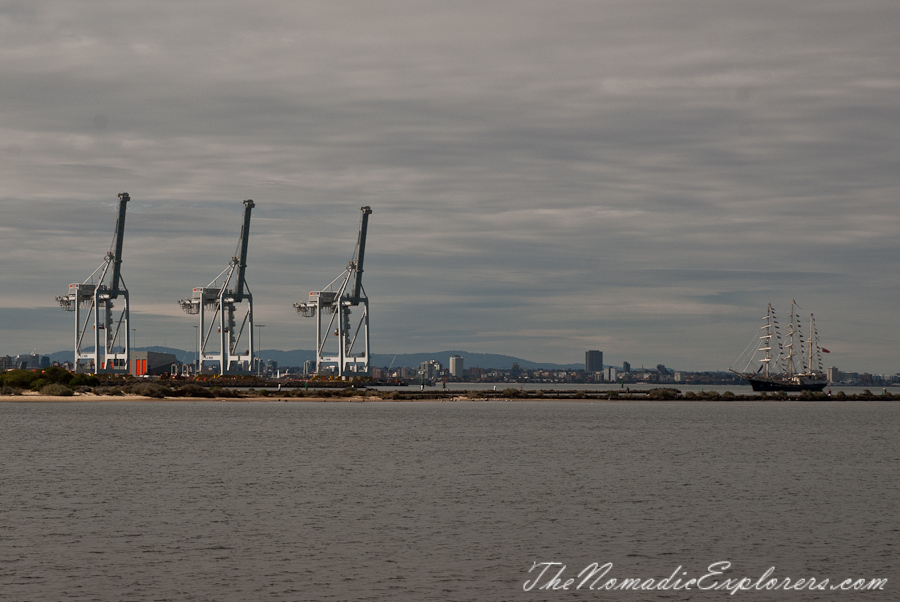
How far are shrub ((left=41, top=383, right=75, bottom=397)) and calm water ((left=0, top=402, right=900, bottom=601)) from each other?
7970cm

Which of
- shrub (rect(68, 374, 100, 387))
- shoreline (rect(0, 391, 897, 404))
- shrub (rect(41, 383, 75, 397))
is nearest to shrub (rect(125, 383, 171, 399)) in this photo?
shoreline (rect(0, 391, 897, 404))

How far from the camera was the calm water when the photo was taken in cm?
2233

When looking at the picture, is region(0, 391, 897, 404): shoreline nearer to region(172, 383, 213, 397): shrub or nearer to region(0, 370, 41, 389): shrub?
region(172, 383, 213, 397): shrub

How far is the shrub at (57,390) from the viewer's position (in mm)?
140875

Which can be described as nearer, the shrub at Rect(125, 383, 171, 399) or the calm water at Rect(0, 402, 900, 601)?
the calm water at Rect(0, 402, 900, 601)

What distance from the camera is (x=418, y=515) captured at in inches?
1261

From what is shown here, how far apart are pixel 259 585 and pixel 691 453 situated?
1647 inches

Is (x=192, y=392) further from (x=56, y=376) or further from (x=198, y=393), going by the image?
(x=56, y=376)

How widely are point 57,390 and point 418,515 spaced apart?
12182 cm

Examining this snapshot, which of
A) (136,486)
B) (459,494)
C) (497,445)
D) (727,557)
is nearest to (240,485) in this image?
(136,486)

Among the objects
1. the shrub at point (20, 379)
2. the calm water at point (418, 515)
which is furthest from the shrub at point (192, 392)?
the calm water at point (418, 515)

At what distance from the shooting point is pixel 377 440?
68250 millimetres

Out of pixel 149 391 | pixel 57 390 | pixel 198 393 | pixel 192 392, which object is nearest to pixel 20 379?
pixel 57 390

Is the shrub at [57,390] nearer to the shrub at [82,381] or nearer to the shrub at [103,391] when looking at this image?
the shrub at [103,391]
